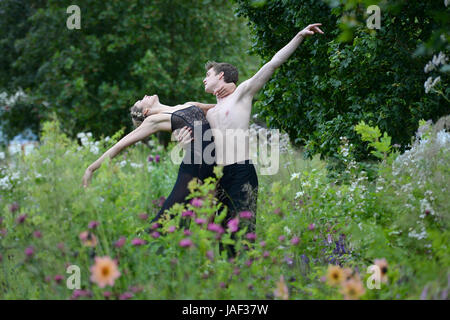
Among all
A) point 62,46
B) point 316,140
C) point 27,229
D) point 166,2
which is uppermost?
A: point 166,2

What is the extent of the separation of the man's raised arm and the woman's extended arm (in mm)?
675

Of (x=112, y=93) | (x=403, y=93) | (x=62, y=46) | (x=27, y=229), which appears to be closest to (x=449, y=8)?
(x=403, y=93)

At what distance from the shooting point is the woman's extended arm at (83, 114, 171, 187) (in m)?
3.91

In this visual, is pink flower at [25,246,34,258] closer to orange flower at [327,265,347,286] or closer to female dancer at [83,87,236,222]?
female dancer at [83,87,236,222]

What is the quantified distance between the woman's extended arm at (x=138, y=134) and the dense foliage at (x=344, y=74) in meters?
1.27

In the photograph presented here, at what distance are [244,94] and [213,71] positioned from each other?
43cm

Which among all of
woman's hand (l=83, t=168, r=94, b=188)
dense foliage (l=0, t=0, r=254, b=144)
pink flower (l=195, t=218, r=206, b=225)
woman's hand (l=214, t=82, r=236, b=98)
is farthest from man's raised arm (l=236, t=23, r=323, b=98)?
dense foliage (l=0, t=0, r=254, b=144)

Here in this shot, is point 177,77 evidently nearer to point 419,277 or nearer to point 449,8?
point 449,8

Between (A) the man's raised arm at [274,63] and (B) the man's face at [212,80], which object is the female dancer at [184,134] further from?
(A) the man's raised arm at [274,63]

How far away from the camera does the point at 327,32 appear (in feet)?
18.3

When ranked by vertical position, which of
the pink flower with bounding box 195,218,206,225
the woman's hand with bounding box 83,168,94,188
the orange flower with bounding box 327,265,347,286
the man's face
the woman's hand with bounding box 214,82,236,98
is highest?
the man's face

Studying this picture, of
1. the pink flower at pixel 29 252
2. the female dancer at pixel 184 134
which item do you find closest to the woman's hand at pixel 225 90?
the female dancer at pixel 184 134

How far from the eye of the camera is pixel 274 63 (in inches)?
161

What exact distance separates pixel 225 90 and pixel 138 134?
0.88m
